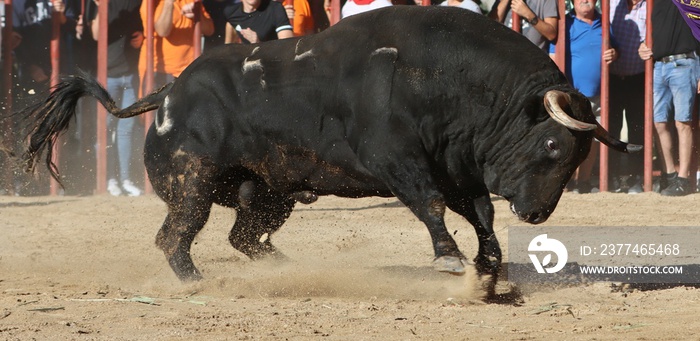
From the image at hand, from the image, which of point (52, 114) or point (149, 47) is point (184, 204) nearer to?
point (52, 114)

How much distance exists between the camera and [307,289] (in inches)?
267

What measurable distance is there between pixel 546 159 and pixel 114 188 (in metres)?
5.99

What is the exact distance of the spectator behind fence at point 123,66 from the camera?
1127 centimetres

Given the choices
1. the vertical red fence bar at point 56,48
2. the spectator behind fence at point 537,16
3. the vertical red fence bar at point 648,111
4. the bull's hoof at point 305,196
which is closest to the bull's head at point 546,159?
the bull's hoof at point 305,196

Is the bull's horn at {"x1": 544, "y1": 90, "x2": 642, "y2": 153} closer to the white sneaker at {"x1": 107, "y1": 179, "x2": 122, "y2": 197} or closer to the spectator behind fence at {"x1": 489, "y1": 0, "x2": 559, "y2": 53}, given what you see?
the spectator behind fence at {"x1": 489, "y1": 0, "x2": 559, "y2": 53}

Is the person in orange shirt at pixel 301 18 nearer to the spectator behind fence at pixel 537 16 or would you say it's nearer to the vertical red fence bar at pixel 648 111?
the spectator behind fence at pixel 537 16

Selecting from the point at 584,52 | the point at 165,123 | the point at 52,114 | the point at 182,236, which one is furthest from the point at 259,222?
the point at 584,52

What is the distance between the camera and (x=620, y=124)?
11148mm

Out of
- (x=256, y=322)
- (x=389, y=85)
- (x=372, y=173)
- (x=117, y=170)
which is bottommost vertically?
(x=117, y=170)

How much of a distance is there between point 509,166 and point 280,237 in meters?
2.92

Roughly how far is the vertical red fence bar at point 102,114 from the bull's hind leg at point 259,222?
4.11 meters

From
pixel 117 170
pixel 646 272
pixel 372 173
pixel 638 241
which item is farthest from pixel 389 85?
pixel 117 170

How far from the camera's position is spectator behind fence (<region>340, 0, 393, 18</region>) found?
1039cm

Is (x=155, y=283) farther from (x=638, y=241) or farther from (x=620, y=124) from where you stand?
(x=620, y=124)
